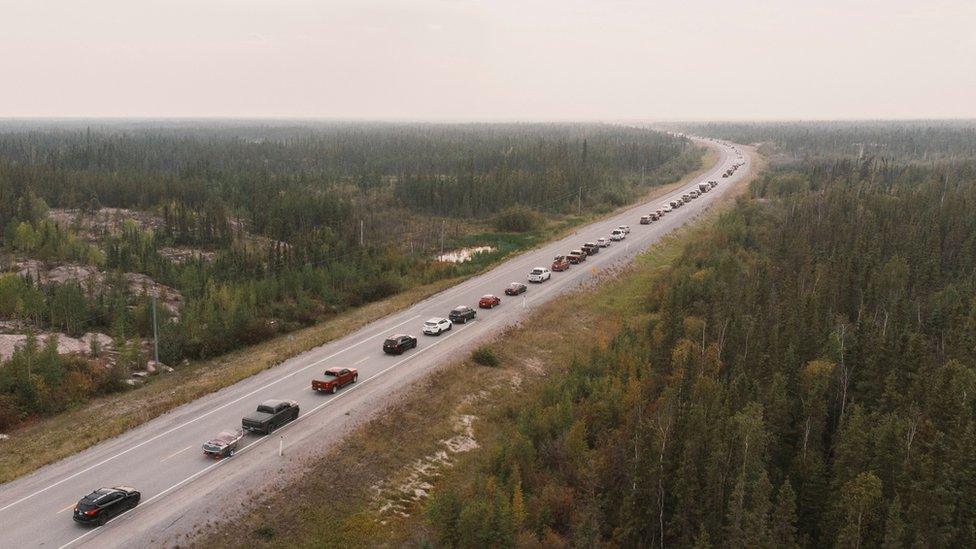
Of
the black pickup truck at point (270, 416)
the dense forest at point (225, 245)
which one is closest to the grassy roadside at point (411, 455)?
the black pickup truck at point (270, 416)

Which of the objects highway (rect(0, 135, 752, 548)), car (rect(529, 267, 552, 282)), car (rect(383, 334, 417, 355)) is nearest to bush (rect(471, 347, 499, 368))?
highway (rect(0, 135, 752, 548))

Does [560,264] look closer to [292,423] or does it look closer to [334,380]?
[334,380]

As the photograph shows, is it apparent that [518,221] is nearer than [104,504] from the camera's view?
No

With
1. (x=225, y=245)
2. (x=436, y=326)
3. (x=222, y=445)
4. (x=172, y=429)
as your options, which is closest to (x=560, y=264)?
(x=436, y=326)

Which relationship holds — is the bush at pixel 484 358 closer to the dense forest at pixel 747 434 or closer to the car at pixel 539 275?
the dense forest at pixel 747 434

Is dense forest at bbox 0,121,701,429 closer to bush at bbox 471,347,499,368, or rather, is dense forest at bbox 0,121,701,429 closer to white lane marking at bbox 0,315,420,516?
white lane marking at bbox 0,315,420,516

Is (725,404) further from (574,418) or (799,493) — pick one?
(574,418)

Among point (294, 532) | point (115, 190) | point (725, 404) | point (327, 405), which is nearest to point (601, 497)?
point (725, 404)
